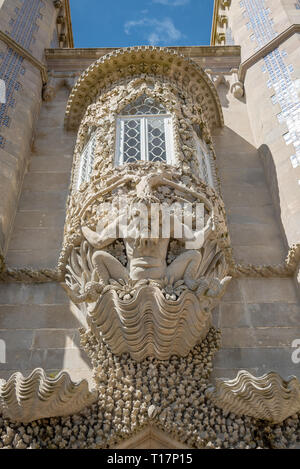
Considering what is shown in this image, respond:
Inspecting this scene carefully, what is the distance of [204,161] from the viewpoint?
841 cm

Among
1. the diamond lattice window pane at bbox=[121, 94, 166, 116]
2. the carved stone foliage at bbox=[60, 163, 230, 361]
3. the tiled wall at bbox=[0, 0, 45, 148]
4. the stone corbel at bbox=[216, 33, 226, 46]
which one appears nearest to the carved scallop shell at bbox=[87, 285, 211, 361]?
the carved stone foliage at bbox=[60, 163, 230, 361]

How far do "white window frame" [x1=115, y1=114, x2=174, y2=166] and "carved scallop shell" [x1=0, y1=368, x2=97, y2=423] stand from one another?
3766mm

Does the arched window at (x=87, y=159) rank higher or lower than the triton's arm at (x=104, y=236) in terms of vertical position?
higher

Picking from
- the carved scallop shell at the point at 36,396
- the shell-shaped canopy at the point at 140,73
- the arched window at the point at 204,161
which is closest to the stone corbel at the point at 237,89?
the shell-shaped canopy at the point at 140,73

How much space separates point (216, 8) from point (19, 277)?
1192 cm

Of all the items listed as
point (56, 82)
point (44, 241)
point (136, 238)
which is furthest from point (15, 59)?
point (136, 238)

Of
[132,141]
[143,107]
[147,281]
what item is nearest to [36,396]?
[147,281]

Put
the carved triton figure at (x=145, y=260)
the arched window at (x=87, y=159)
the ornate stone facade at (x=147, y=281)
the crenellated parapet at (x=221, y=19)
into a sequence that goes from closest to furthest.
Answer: the ornate stone facade at (x=147, y=281)
the carved triton figure at (x=145, y=260)
the arched window at (x=87, y=159)
the crenellated parapet at (x=221, y=19)

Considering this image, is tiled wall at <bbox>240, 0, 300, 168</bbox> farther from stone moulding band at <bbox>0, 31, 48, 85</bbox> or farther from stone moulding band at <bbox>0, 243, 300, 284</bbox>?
stone moulding band at <bbox>0, 31, 48, 85</bbox>

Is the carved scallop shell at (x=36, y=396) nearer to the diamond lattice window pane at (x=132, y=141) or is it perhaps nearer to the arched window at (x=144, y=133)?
the arched window at (x=144, y=133)

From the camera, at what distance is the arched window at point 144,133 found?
25.6ft

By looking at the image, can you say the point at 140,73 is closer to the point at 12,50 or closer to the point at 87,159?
the point at 87,159

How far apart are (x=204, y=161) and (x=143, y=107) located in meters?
1.73

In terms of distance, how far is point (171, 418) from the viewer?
16.6ft
